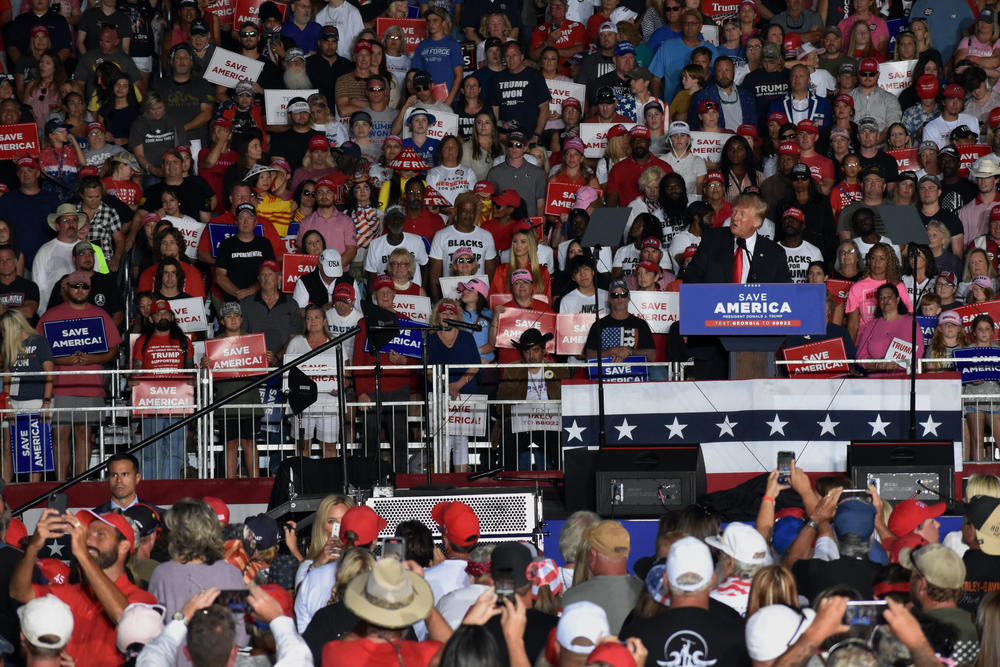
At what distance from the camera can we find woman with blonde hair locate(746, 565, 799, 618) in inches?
237

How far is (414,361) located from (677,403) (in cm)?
291

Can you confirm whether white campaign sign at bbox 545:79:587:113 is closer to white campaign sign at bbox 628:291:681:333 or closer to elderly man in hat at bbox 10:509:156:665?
white campaign sign at bbox 628:291:681:333

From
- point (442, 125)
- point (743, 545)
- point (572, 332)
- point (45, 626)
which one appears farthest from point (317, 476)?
point (442, 125)

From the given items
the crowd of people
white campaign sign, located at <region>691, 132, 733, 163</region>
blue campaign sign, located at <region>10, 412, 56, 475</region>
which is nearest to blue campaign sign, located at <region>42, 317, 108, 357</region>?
the crowd of people

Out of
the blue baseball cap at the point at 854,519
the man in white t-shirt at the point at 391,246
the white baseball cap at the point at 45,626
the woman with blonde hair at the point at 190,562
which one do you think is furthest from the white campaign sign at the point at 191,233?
the white baseball cap at the point at 45,626

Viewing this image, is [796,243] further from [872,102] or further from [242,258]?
[242,258]

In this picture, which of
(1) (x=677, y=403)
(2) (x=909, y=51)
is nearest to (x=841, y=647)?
(1) (x=677, y=403)

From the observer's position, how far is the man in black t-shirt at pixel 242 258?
15.0 meters

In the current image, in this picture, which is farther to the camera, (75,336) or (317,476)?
(75,336)

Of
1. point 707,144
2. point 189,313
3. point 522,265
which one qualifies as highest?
point 707,144

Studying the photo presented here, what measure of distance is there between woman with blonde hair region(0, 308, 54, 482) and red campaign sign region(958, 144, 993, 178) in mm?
9472

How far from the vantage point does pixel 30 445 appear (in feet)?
42.4

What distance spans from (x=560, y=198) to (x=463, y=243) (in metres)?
1.35

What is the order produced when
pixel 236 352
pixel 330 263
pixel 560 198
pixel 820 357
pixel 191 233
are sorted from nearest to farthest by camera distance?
1. pixel 820 357
2. pixel 236 352
3. pixel 330 263
4. pixel 191 233
5. pixel 560 198
